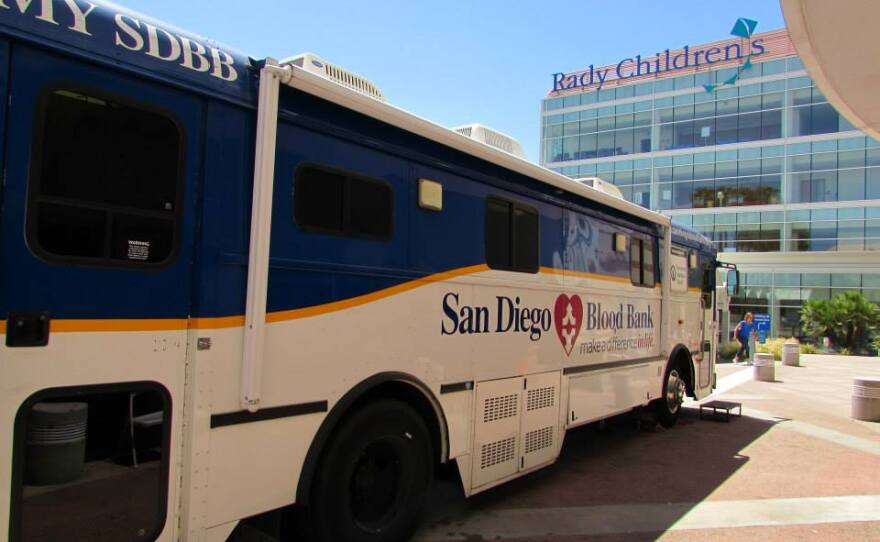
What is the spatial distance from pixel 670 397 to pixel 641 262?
227 cm

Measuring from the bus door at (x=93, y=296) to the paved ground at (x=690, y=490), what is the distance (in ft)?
7.89

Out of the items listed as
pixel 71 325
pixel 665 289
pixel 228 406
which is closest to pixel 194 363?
pixel 228 406

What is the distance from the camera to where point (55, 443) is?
8.10ft

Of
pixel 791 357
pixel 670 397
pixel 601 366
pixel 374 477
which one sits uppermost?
pixel 601 366

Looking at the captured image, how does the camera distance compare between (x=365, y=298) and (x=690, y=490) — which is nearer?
(x=365, y=298)

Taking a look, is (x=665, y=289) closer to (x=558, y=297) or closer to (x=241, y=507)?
(x=558, y=297)

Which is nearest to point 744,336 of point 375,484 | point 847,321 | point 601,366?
point 847,321

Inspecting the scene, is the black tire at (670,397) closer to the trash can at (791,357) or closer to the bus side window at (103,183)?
the bus side window at (103,183)

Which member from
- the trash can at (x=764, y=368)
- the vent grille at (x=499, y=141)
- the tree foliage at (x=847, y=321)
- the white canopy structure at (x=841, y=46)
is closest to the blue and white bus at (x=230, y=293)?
the vent grille at (x=499, y=141)

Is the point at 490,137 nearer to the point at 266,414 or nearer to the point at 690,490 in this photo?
the point at 266,414

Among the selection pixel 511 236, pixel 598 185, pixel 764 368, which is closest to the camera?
pixel 511 236

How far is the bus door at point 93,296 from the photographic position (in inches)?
92.1

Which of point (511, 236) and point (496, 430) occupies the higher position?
point (511, 236)

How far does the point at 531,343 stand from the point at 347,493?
7.20ft
